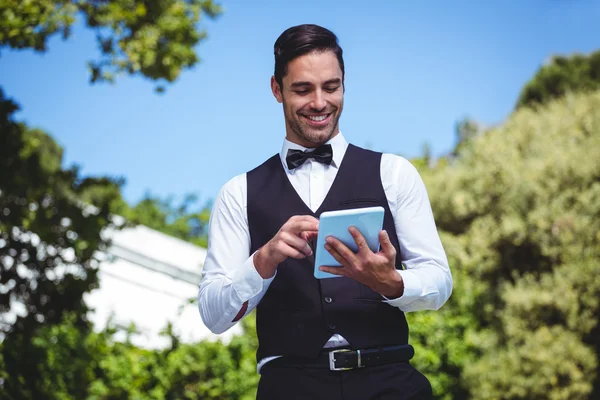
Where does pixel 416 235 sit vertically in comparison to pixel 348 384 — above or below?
above

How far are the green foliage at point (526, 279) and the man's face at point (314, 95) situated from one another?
18.2 feet

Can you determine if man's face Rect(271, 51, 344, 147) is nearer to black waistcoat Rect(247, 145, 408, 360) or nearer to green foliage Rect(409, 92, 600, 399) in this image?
black waistcoat Rect(247, 145, 408, 360)

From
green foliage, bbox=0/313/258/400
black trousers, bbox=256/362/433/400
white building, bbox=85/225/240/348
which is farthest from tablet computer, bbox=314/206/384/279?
white building, bbox=85/225/240/348

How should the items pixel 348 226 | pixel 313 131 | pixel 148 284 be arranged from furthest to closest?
pixel 148 284 < pixel 313 131 < pixel 348 226

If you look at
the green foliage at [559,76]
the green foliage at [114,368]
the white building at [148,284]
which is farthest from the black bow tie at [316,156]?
the green foliage at [559,76]

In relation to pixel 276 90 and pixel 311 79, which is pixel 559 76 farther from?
pixel 311 79

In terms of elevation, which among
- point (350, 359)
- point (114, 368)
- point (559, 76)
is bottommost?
point (114, 368)

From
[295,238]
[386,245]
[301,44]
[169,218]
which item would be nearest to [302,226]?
[295,238]

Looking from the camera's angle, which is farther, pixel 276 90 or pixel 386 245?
pixel 276 90

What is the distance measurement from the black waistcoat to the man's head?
18 centimetres

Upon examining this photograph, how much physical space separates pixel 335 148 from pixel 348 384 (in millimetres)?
905

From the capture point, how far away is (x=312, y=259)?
2422 millimetres

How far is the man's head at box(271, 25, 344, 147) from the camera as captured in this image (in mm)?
2516

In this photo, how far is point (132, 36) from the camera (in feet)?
23.9
